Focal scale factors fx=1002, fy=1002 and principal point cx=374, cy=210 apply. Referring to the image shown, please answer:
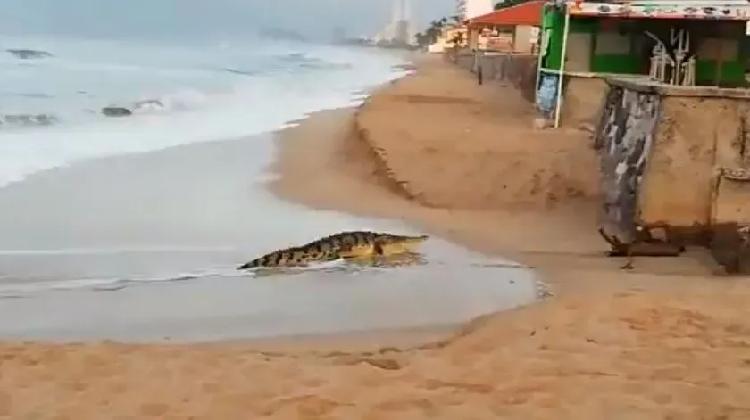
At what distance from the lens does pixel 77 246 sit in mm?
9258

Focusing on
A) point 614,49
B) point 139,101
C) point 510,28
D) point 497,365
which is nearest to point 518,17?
point 139,101

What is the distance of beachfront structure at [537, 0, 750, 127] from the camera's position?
1620cm

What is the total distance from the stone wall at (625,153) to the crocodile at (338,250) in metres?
2.15

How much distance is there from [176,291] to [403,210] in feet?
14.8

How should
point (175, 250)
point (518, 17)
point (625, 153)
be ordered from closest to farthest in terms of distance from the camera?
point (175, 250) → point (625, 153) → point (518, 17)

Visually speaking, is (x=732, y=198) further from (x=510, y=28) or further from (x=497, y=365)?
(x=510, y=28)

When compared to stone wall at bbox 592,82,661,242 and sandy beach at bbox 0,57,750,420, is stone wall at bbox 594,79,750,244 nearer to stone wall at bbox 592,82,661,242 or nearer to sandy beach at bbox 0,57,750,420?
stone wall at bbox 592,82,661,242

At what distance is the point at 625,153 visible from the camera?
32.8ft

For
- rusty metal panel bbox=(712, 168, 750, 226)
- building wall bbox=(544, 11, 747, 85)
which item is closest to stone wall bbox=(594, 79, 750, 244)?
rusty metal panel bbox=(712, 168, 750, 226)

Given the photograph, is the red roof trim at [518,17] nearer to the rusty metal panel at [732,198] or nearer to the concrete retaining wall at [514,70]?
the concrete retaining wall at [514,70]

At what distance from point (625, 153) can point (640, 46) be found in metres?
7.84

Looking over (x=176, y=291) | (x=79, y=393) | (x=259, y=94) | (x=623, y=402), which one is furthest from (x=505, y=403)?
(x=259, y=94)

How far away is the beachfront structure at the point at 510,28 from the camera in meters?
29.5

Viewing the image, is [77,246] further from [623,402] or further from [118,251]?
[623,402]
